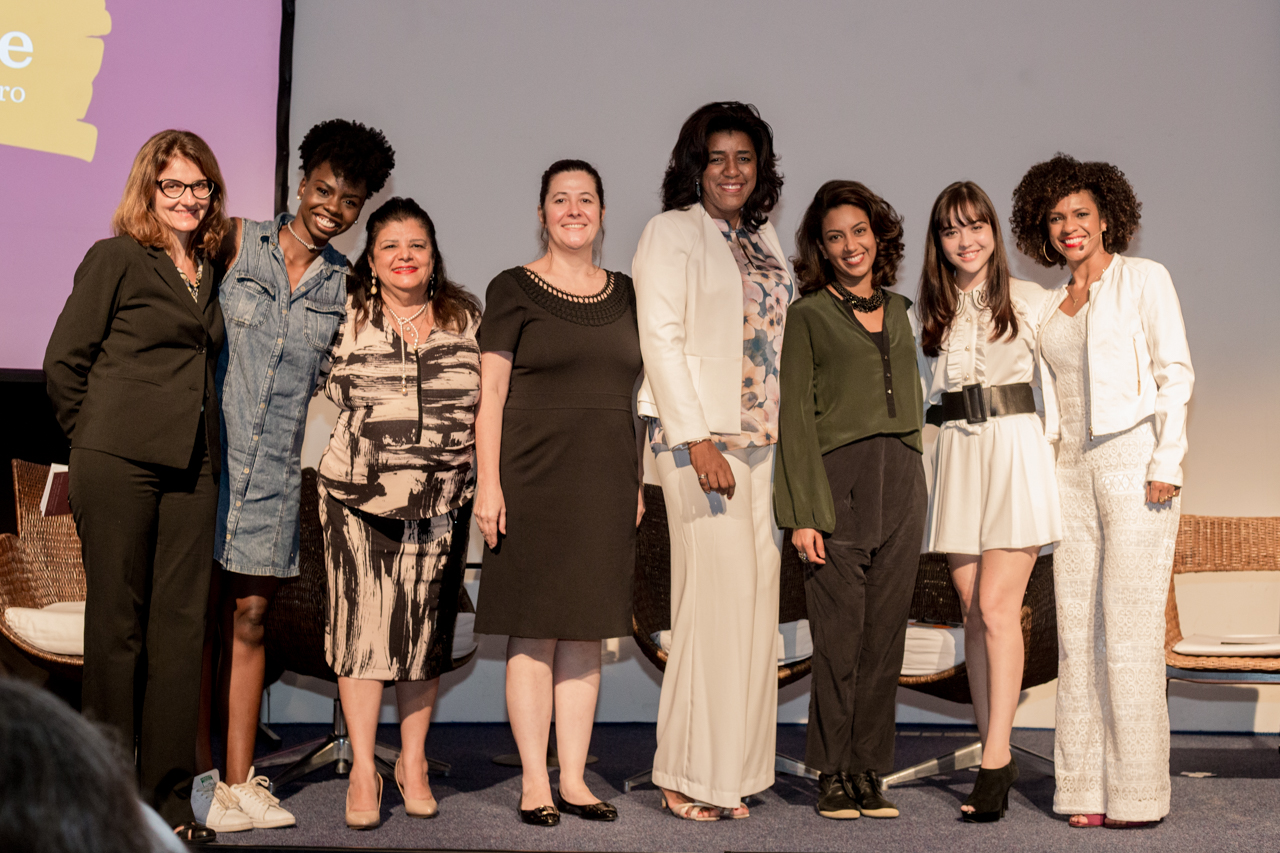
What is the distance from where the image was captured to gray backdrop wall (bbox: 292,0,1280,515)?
4.30 meters

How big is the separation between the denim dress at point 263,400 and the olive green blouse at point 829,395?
127cm

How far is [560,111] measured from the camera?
433cm

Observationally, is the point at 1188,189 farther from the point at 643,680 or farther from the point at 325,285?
the point at 325,285

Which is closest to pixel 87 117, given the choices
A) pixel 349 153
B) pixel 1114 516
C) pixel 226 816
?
pixel 349 153

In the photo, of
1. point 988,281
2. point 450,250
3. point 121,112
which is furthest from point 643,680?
point 121,112

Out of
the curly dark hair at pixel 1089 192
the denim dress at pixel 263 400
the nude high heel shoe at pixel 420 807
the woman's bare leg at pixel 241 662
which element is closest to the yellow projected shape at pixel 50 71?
the denim dress at pixel 263 400

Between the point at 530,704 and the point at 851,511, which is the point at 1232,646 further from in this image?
the point at 530,704

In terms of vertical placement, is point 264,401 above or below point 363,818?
above

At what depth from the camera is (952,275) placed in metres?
3.05

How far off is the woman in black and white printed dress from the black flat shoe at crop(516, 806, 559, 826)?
0.88 feet

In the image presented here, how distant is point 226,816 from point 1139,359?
2.67m

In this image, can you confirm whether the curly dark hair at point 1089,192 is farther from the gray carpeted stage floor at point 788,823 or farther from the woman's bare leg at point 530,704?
the woman's bare leg at point 530,704

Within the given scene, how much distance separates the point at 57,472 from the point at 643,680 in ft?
7.60

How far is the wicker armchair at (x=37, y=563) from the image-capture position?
296 cm
